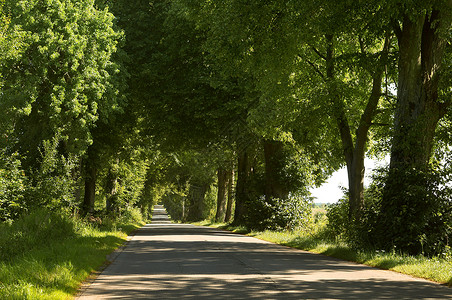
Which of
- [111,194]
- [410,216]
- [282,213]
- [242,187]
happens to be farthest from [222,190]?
[410,216]

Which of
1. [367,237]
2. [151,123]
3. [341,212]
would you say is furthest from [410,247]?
[151,123]

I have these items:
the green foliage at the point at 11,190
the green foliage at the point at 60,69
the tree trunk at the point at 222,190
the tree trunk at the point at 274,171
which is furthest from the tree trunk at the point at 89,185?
the tree trunk at the point at 222,190

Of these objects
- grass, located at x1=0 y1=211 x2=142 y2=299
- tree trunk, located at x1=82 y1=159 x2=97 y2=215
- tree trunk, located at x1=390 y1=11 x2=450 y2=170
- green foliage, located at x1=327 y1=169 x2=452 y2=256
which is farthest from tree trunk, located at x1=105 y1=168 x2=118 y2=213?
tree trunk, located at x1=390 y1=11 x2=450 y2=170

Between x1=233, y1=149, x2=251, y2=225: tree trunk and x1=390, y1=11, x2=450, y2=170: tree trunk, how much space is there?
18969 millimetres

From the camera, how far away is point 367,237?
1547cm

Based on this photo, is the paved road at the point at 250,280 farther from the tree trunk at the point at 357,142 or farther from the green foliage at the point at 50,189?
the tree trunk at the point at 357,142

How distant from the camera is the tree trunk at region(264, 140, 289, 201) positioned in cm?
3088

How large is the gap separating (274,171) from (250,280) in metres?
21.1

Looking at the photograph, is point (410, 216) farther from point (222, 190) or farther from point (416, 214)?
point (222, 190)

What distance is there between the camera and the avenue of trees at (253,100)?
1520cm

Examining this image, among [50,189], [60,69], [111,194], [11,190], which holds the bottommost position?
[11,190]

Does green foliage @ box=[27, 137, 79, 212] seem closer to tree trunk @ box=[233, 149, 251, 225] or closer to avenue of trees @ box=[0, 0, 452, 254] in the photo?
avenue of trees @ box=[0, 0, 452, 254]

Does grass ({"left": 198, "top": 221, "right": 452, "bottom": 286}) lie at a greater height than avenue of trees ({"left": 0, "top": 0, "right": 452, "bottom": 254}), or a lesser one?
lesser

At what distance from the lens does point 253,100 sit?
27719 millimetres
